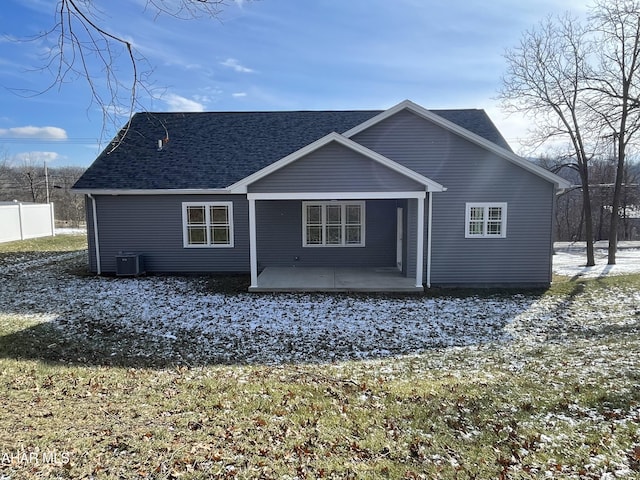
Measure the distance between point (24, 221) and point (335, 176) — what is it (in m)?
22.1

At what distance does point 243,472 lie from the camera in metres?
3.21

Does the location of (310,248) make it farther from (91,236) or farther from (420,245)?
(91,236)

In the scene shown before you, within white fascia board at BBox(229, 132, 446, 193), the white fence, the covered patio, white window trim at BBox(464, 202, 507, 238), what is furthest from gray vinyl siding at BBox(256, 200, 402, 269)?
the white fence

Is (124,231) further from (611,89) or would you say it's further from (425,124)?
(611,89)

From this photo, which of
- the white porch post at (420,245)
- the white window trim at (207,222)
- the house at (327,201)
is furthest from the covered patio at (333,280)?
the white window trim at (207,222)

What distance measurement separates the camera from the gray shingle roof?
12859 millimetres

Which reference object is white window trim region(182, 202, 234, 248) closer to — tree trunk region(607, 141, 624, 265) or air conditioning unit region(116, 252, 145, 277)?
air conditioning unit region(116, 252, 145, 277)

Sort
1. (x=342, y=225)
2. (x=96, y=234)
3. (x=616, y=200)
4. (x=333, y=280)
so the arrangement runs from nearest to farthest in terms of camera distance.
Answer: (x=333, y=280) < (x=96, y=234) < (x=342, y=225) < (x=616, y=200)

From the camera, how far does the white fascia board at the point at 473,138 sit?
10633 mm

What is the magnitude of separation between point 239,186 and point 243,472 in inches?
305

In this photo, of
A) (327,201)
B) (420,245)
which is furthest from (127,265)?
(420,245)

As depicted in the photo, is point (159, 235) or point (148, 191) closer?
point (148, 191)

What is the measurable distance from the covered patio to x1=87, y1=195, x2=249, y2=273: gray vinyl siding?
60.9 inches

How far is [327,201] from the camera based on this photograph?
12969 millimetres
